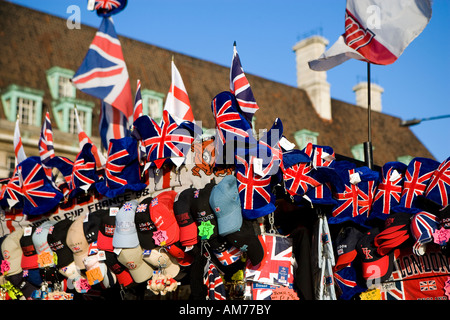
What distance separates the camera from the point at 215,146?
27.5 ft

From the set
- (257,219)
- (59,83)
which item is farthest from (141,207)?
(59,83)

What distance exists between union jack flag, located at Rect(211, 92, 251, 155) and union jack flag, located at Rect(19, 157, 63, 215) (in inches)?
146

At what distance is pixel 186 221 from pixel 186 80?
23506mm

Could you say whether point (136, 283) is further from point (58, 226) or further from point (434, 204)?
point (434, 204)

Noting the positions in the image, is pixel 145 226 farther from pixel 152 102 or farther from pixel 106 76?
pixel 152 102

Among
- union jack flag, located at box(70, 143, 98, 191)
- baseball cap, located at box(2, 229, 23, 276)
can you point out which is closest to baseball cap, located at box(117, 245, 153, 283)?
union jack flag, located at box(70, 143, 98, 191)

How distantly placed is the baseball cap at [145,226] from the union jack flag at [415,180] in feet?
10.3

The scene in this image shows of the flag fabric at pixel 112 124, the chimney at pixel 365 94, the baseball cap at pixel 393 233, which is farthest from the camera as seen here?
the chimney at pixel 365 94

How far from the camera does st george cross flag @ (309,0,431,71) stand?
927 cm

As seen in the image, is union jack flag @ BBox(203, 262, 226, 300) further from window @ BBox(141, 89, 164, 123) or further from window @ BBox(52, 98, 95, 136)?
window @ BBox(141, 89, 164, 123)

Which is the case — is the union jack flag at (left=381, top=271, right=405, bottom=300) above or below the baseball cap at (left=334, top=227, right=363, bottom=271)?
below

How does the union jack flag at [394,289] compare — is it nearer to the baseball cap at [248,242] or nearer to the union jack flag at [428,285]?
the union jack flag at [428,285]

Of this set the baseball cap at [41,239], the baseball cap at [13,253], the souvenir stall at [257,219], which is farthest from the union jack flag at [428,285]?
the baseball cap at [13,253]

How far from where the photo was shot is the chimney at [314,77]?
3753cm
